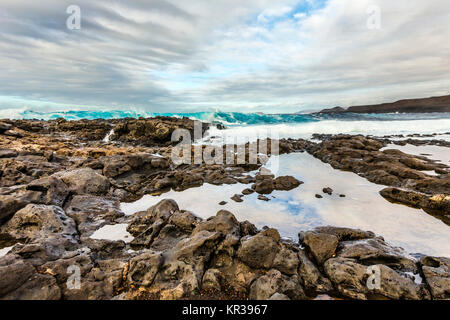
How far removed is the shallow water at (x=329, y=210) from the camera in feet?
21.5

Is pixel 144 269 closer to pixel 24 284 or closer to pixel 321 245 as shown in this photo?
pixel 24 284

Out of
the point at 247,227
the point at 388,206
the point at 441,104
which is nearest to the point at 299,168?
the point at 388,206

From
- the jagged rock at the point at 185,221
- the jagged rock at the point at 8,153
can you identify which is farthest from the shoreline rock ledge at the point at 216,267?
the jagged rock at the point at 8,153

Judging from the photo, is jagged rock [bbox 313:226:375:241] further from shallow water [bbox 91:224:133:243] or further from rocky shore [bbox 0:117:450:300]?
shallow water [bbox 91:224:133:243]

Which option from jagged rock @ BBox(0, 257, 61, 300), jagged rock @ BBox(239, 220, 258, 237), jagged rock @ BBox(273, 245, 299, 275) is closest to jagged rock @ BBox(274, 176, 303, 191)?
jagged rock @ BBox(239, 220, 258, 237)

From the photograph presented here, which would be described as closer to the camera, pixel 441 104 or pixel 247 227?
pixel 247 227

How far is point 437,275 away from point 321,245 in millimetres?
2262

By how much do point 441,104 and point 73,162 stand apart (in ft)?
392

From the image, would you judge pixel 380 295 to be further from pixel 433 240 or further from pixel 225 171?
pixel 225 171

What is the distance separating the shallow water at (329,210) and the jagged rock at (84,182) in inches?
62.8

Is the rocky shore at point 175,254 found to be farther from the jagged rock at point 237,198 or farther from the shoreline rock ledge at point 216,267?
the jagged rock at point 237,198

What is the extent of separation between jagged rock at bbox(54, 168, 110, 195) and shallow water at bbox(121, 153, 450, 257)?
62.8 inches

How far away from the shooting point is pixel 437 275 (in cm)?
436
